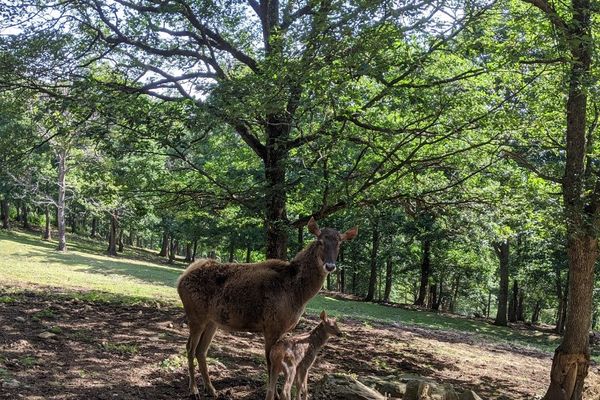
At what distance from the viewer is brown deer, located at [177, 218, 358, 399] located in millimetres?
5965

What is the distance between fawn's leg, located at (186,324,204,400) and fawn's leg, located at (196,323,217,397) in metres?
0.08

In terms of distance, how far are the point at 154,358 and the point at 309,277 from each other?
9.48 ft

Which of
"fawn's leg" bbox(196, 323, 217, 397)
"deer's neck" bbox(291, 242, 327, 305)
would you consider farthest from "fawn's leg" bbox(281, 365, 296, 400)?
"fawn's leg" bbox(196, 323, 217, 397)

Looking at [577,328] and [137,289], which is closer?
[577,328]

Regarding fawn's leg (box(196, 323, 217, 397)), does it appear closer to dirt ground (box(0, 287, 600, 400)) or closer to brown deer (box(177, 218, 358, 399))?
brown deer (box(177, 218, 358, 399))

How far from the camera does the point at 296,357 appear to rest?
5.59 m

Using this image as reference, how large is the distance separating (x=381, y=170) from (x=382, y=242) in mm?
26639

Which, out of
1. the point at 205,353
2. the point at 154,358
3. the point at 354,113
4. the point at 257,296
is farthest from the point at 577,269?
the point at 154,358

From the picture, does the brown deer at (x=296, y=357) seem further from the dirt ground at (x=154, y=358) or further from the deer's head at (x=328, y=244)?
the dirt ground at (x=154, y=358)

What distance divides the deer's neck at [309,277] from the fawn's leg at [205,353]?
4.16ft

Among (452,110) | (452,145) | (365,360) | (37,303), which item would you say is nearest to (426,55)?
(452,110)

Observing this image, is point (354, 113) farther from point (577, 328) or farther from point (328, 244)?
point (577, 328)

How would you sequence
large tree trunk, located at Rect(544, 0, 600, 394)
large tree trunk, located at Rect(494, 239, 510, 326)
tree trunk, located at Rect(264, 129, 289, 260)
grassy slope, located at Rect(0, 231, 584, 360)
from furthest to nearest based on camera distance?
large tree trunk, located at Rect(494, 239, 510, 326), grassy slope, located at Rect(0, 231, 584, 360), tree trunk, located at Rect(264, 129, 289, 260), large tree trunk, located at Rect(544, 0, 600, 394)

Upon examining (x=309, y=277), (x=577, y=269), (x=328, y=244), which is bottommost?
(x=309, y=277)
